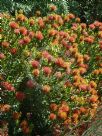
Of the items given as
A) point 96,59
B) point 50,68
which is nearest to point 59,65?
point 50,68

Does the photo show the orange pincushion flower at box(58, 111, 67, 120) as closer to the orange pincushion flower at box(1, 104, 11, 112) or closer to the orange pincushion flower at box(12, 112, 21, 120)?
the orange pincushion flower at box(12, 112, 21, 120)

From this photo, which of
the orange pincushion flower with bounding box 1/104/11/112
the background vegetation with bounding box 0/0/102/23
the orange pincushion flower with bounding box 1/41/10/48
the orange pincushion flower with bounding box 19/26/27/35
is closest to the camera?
the orange pincushion flower with bounding box 1/104/11/112

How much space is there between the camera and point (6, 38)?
4805mm

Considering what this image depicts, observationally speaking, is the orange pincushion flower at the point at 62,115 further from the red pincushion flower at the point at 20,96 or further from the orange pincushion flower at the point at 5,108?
the orange pincushion flower at the point at 5,108

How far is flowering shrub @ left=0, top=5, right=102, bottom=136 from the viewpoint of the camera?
169 inches

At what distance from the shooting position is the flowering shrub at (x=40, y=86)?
4.29 m

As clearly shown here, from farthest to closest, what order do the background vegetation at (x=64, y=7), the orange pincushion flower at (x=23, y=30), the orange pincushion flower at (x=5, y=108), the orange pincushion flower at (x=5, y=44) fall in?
the background vegetation at (x=64, y=7) < the orange pincushion flower at (x=23, y=30) < the orange pincushion flower at (x=5, y=44) < the orange pincushion flower at (x=5, y=108)

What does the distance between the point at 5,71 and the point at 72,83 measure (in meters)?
0.73

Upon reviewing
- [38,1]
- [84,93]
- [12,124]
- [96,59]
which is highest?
[38,1]

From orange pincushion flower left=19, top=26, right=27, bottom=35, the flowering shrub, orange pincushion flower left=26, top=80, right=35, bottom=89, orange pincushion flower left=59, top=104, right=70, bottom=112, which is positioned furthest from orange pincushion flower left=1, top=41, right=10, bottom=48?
orange pincushion flower left=59, top=104, right=70, bottom=112

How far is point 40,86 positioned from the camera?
429cm

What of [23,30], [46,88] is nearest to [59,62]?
[46,88]

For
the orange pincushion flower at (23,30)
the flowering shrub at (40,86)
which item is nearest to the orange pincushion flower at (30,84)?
the flowering shrub at (40,86)

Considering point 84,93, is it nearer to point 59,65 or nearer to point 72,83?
point 72,83
